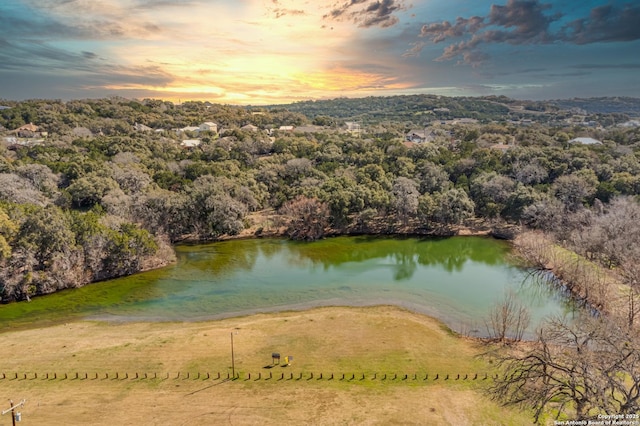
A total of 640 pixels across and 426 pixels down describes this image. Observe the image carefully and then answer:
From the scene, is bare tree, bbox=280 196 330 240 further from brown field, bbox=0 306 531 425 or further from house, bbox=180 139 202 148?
house, bbox=180 139 202 148

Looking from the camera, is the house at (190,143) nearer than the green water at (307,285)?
No

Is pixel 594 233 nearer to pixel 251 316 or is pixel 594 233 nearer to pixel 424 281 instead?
pixel 424 281

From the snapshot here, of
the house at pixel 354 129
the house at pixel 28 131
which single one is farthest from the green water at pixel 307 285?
the house at pixel 354 129

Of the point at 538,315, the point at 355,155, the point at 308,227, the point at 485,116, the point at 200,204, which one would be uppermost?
the point at 485,116

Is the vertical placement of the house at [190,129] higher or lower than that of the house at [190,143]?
higher

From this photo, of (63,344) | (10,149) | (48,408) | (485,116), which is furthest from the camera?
(485,116)

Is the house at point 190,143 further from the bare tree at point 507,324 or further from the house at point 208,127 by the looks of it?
the bare tree at point 507,324

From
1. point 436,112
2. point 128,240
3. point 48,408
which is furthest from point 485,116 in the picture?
point 48,408
